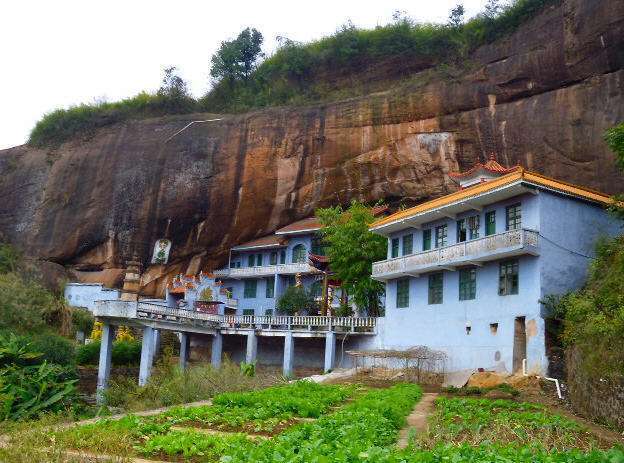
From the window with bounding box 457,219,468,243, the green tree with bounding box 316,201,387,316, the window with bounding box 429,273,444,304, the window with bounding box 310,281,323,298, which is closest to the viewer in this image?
the window with bounding box 457,219,468,243

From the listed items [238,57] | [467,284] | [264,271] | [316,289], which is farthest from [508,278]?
[238,57]

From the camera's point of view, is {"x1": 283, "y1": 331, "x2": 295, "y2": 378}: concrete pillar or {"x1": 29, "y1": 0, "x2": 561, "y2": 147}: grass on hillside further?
{"x1": 29, "y1": 0, "x2": 561, "y2": 147}: grass on hillside

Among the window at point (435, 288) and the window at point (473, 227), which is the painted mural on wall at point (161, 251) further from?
the window at point (473, 227)

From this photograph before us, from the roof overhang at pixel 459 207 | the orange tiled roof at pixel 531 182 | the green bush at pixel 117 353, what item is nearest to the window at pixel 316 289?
the roof overhang at pixel 459 207

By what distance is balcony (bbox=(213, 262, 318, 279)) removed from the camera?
4266 cm

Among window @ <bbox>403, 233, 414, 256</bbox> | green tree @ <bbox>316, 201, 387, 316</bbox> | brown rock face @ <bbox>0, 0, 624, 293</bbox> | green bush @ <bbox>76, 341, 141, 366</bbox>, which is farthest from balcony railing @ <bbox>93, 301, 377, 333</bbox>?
brown rock face @ <bbox>0, 0, 624, 293</bbox>

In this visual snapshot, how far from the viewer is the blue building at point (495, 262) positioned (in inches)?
946

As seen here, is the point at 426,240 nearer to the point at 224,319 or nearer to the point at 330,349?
the point at 330,349

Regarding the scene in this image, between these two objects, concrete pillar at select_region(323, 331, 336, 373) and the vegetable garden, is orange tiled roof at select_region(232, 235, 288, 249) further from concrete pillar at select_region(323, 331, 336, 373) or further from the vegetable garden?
the vegetable garden

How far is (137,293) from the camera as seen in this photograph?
4359 cm

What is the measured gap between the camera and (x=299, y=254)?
145ft

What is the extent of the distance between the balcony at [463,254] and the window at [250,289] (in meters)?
15.8

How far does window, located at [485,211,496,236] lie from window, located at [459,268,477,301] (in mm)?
1747

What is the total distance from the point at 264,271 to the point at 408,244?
15492 millimetres
